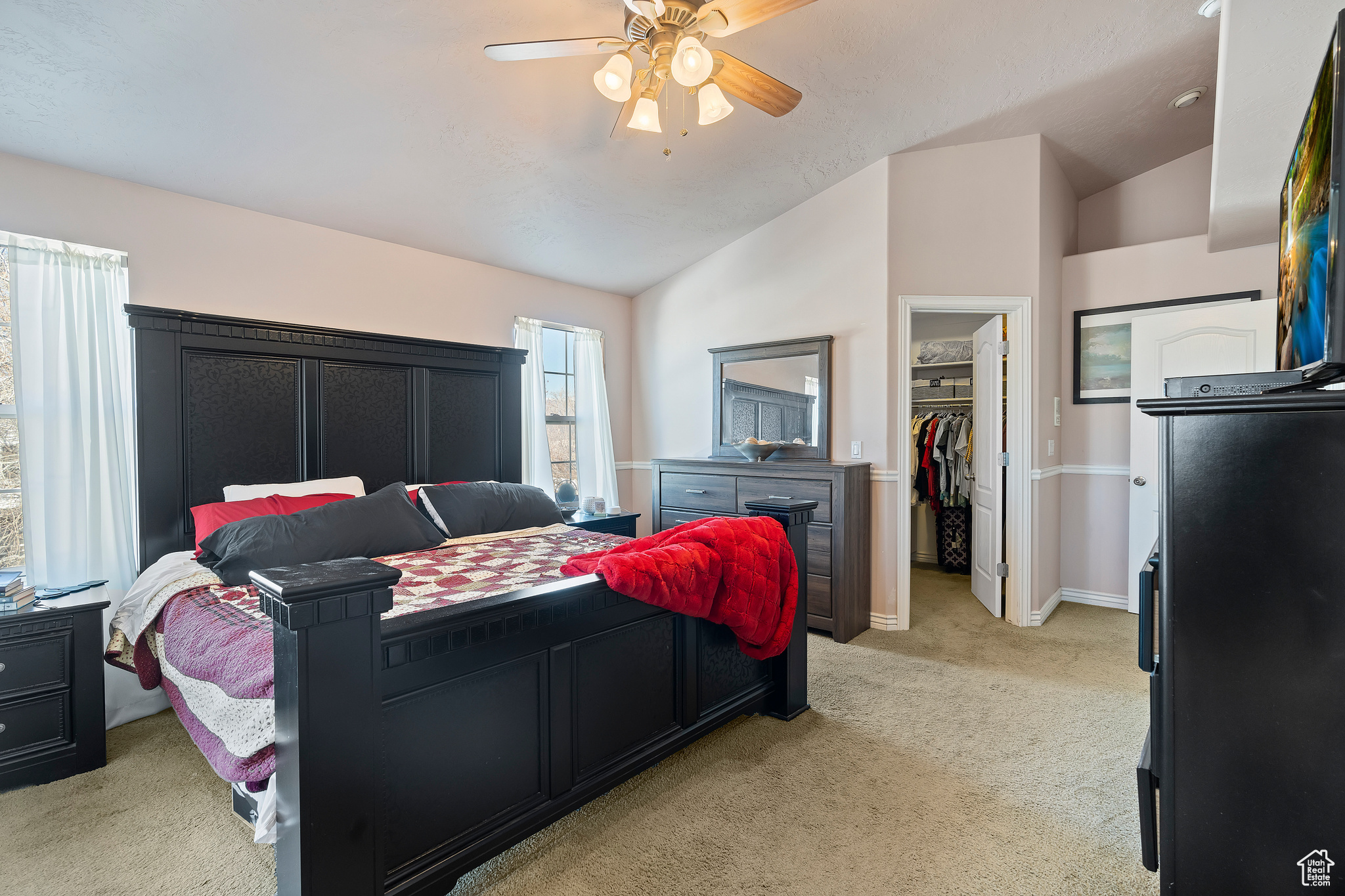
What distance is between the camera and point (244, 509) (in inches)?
106

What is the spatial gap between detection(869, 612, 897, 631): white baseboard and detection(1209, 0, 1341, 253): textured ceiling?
103 inches

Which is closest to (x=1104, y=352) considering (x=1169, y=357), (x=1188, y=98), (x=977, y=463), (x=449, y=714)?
(x=1169, y=357)

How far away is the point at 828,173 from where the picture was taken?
366 cm

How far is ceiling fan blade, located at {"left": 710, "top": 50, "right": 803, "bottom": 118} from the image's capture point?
2008mm

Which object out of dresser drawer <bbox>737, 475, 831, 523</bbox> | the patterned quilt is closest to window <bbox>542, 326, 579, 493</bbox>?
dresser drawer <bbox>737, 475, 831, 523</bbox>

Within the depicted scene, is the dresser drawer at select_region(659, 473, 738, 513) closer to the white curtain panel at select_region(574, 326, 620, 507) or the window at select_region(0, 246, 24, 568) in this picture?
the white curtain panel at select_region(574, 326, 620, 507)

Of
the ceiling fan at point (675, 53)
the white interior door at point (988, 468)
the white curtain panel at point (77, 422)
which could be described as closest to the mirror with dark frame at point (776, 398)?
the white interior door at point (988, 468)

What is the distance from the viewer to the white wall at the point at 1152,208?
13.3ft

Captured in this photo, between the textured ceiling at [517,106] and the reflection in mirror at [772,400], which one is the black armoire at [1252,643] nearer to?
the textured ceiling at [517,106]

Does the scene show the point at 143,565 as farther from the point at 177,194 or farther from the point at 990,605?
the point at 990,605

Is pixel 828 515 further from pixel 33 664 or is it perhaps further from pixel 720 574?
pixel 33 664

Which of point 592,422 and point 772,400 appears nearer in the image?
point 772,400

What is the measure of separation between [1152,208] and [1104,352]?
1.11 m

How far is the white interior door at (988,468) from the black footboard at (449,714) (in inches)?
99.6
